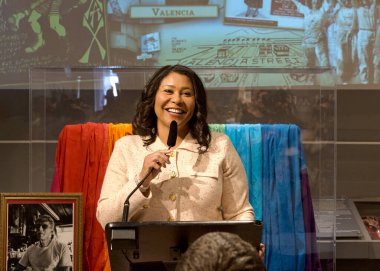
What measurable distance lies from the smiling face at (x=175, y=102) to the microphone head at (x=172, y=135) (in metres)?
0.15

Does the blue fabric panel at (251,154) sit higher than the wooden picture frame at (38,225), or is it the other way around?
the blue fabric panel at (251,154)

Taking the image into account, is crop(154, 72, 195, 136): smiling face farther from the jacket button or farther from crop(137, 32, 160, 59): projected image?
crop(137, 32, 160, 59): projected image

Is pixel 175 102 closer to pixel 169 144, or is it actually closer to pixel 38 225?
pixel 169 144

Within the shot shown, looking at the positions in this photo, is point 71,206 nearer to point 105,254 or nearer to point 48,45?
point 105,254

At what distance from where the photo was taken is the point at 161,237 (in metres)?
2.39

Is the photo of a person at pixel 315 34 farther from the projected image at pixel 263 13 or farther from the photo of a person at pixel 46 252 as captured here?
the photo of a person at pixel 46 252

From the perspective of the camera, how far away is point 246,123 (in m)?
3.73

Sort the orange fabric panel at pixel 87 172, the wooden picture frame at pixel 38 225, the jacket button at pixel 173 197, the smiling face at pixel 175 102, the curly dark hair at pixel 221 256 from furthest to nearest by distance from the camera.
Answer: the orange fabric panel at pixel 87 172 → the wooden picture frame at pixel 38 225 → the smiling face at pixel 175 102 → the jacket button at pixel 173 197 → the curly dark hair at pixel 221 256

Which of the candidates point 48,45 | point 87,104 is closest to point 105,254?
point 87,104

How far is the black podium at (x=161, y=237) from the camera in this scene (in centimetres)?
237

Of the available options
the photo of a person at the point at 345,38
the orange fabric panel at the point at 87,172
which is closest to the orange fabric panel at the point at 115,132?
the orange fabric panel at the point at 87,172

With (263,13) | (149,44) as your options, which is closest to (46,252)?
(149,44)

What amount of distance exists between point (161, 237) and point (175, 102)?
701mm

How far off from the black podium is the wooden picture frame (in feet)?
3.10
